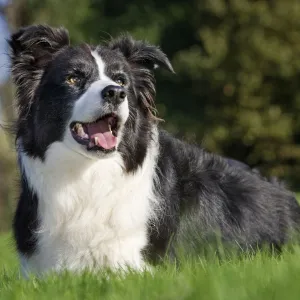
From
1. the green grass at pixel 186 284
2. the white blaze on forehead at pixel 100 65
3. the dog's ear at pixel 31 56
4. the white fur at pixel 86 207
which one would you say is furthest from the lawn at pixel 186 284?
the dog's ear at pixel 31 56

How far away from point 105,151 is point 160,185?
2.18 feet

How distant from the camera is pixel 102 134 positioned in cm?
512

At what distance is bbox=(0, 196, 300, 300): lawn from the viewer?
306cm

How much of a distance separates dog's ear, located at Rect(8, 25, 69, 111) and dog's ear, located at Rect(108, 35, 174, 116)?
1.76 ft

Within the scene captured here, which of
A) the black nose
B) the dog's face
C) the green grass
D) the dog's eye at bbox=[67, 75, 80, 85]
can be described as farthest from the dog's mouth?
the green grass

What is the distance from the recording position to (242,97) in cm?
2864

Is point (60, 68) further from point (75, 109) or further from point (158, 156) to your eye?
point (158, 156)

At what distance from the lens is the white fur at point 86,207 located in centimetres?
520

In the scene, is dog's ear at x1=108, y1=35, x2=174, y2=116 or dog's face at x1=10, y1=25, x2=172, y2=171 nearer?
dog's face at x1=10, y1=25, x2=172, y2=171

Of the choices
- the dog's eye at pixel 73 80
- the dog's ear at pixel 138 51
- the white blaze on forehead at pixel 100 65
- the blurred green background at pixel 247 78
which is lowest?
the blurred green background at pixel 247 78

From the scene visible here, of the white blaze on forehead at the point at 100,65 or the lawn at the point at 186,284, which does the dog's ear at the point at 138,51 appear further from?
the lawn at the point at 186,284

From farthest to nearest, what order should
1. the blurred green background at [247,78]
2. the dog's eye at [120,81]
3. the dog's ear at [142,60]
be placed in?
the blurred green background at [247,78]
the dog's ear at [142,60]
the dog's eye at [120,81]

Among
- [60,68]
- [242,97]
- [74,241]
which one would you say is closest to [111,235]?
[74,241]

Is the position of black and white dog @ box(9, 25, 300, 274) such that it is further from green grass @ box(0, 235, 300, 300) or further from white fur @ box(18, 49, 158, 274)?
green grass @ box(0, 235, 300, 300)
